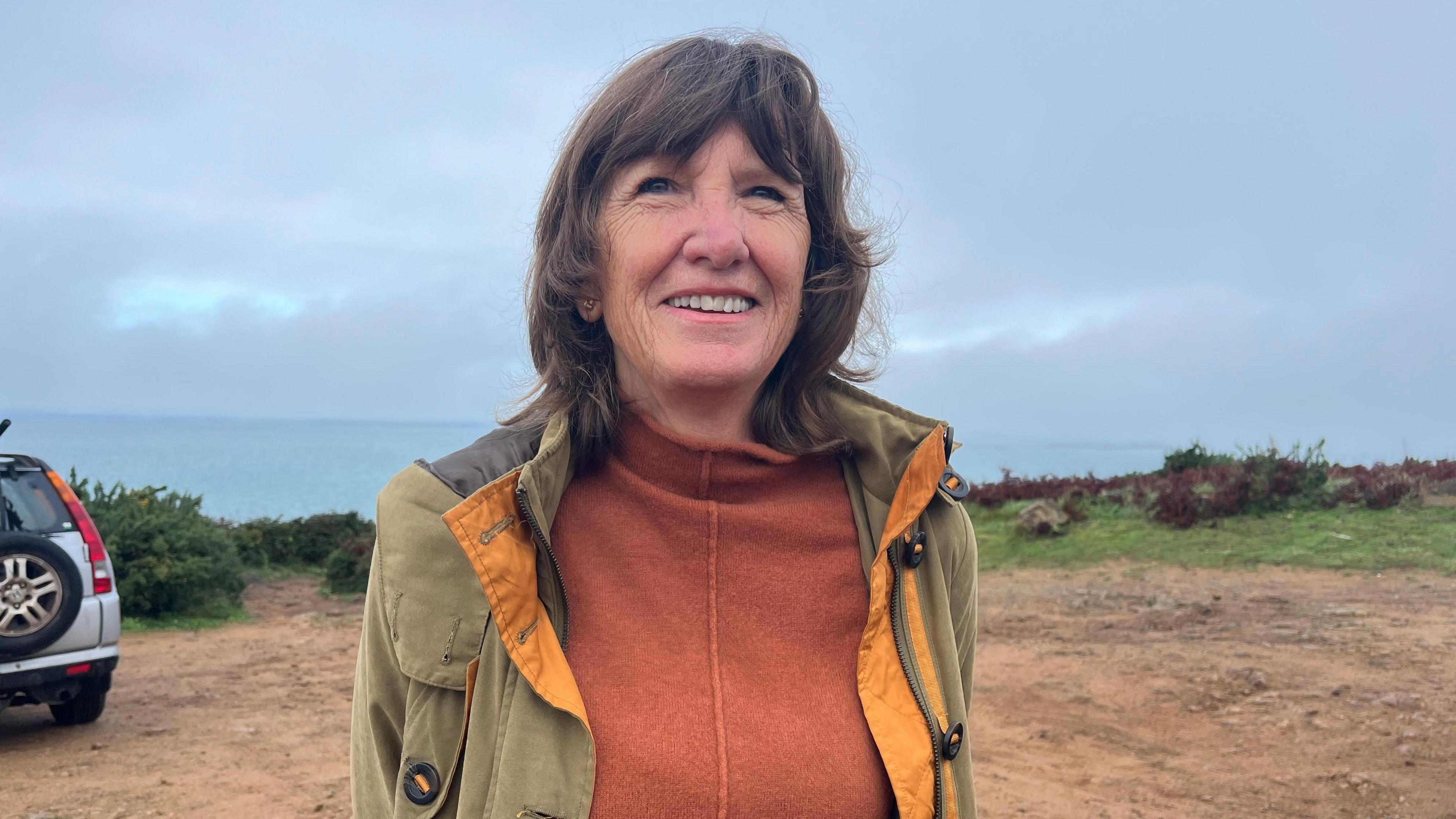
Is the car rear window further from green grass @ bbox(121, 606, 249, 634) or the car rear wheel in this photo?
green grass @ bbox(121, 606, 249, 634)

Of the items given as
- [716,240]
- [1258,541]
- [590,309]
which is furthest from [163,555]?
[1258,541]

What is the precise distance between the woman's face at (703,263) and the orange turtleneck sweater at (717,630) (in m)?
0.18

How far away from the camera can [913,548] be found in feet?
5.82

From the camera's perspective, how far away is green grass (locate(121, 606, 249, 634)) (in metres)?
8.91

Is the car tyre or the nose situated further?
the car tyre

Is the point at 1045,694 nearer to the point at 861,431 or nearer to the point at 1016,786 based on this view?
the point at 1016,786

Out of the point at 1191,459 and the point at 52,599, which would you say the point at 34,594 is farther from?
the point at 1191,459

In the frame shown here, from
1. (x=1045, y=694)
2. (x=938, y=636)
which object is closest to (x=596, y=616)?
(x=938, y=636)

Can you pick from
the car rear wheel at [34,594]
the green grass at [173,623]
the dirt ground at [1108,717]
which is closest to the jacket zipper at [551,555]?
the dirt ground at [1108,717]

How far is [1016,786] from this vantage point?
4.80 m

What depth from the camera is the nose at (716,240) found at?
1662 millimetres

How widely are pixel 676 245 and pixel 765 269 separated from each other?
0.56ft

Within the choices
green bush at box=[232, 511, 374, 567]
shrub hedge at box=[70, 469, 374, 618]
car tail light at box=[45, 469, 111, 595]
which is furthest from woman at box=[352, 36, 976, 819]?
green bush at box=[232, 511, 374, 567]

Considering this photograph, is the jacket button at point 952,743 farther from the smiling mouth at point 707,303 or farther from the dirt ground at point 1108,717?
the dirt ground at point 1108,717
